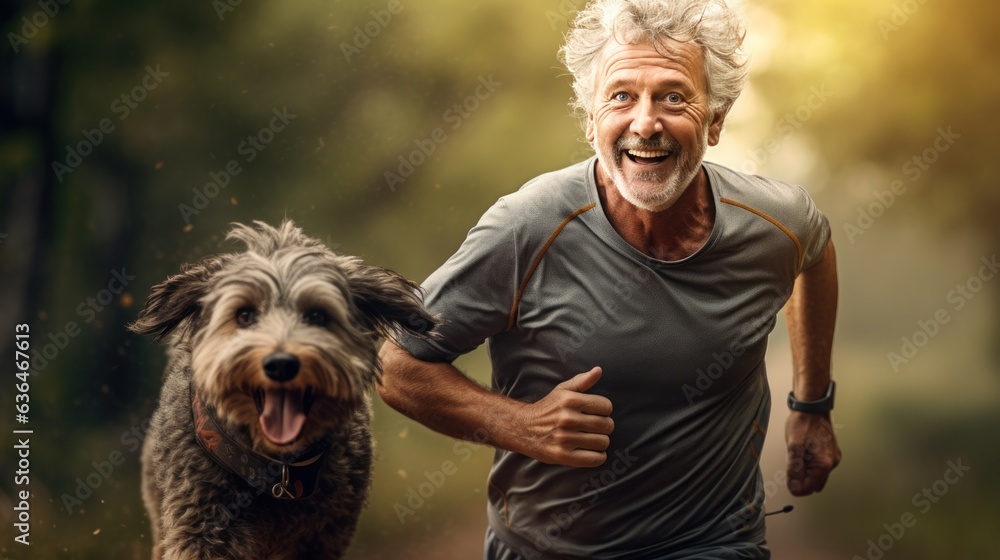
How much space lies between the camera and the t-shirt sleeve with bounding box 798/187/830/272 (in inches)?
120

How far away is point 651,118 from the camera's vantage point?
2656mm

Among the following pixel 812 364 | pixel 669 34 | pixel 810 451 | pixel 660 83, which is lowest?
pixel 810 451

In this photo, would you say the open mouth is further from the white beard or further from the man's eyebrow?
the man's eyebrow

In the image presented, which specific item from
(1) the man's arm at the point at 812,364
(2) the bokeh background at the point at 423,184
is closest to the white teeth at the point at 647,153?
(1) the man's arm at the point at 812,364

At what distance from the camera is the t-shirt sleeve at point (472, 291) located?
2.72 m

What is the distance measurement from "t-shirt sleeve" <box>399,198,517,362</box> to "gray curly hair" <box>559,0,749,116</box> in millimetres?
515

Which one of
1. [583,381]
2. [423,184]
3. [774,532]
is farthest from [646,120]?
[774,532]

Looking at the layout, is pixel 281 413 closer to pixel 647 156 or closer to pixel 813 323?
pixel 647 156

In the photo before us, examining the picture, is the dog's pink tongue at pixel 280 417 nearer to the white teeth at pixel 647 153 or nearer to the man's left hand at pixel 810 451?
the white teeth at pixel 647 153

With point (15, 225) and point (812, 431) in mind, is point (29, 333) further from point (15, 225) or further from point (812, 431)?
point (812, 431)

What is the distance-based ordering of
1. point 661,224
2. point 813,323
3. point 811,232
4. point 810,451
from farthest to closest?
point 810,451 < point 813,323 < point 811,232 < point 661,224

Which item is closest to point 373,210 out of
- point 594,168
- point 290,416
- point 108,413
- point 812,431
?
point 108,413

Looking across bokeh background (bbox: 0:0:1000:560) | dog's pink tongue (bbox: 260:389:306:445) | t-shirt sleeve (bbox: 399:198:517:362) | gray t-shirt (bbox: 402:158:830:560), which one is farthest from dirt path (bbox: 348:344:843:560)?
dog's pink tongue (bbox: 260:389:306:445)

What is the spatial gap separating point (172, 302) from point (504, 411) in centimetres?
97
